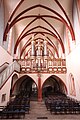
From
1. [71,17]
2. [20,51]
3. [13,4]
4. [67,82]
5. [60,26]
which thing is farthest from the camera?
[20,51]

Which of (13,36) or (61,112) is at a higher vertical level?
(13,36)

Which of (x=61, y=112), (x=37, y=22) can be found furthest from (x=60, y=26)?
(x=61, y=112)

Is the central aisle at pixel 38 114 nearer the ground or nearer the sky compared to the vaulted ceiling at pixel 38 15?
nearer the ground

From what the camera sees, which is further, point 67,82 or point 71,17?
point 67,82

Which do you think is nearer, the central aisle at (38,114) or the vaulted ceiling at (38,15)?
the central aisle at (38,114)

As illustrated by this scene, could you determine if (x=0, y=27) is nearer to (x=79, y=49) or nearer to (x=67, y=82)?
(x=79, y=49)

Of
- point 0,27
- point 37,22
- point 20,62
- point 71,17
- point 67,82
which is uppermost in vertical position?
point 37,22

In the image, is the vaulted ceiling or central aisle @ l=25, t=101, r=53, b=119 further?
the vaulted ceiling

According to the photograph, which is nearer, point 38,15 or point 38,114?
point 38,114

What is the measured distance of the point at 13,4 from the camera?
41.1 ft

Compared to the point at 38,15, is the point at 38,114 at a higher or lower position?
lower

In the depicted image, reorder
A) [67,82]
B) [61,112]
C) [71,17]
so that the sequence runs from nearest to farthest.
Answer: [61,112] < [71,17] < [67,82]

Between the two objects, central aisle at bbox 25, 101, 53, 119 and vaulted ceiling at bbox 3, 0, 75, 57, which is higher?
vaulted ceiling at bbox 3, 0, 75, 57

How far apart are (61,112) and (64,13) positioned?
1002 centimetres
